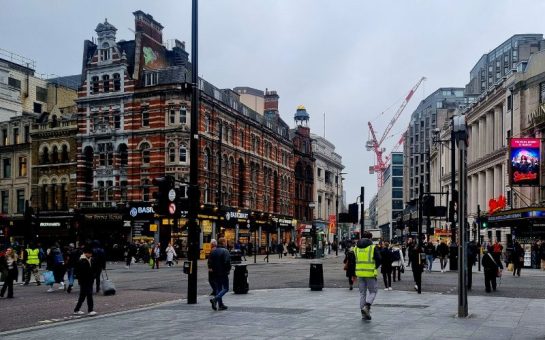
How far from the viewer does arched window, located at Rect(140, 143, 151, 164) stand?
5584cm

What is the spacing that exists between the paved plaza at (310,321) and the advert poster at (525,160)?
2877cm

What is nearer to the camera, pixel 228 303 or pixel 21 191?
pixel 228 303

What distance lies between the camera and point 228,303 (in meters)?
17.4

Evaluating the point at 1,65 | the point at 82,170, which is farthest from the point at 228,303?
the point at 1,65

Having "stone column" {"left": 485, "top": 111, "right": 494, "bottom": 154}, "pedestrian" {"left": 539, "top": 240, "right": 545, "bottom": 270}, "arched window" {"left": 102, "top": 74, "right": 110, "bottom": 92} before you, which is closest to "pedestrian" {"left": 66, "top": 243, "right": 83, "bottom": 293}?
"pedestrian" {"left": 539, "top": 240, "right": 545, "bottom": 270}

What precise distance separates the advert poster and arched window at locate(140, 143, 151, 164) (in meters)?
30.2

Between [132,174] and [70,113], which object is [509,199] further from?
[70,113]

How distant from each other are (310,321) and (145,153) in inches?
1764

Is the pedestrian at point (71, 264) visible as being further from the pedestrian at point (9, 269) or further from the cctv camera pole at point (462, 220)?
the cctv camera pole at point (462, 220)

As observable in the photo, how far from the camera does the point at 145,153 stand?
184 ft

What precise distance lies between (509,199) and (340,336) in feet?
165

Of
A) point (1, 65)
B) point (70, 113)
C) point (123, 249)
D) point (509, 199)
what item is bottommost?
point (123, 249)

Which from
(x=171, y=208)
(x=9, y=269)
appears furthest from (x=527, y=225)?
(x=9, y=269)

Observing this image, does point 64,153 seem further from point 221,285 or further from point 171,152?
point 221,285
